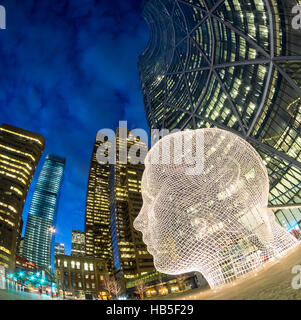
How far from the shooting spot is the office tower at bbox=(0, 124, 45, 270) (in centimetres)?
7500

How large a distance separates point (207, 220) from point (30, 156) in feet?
364

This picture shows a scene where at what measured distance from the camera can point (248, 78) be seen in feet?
81.1

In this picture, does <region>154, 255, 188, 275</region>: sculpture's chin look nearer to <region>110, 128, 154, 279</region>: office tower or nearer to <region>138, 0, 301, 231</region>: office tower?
<region>138, 0, 301, 231</region>: office tower

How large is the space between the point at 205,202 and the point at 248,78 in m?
20.4

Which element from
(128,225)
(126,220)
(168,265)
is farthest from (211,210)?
(126,220)

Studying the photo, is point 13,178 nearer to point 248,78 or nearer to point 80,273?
point 80,273

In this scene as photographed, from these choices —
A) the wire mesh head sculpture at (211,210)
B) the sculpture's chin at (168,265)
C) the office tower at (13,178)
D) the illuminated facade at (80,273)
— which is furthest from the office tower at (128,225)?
the wire mesh head sculpture at (211,210)

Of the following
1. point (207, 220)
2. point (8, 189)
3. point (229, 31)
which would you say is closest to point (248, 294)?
point (207, 220)

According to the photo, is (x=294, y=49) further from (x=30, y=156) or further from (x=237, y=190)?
(x=30, y=156)

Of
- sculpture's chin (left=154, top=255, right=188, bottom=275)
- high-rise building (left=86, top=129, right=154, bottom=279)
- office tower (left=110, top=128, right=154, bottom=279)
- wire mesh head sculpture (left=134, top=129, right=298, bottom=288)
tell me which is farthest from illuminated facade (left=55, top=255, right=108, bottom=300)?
wire mesh head sculpture (left=134, top=129, right=298, bottom=288)

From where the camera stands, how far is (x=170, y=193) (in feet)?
35.8

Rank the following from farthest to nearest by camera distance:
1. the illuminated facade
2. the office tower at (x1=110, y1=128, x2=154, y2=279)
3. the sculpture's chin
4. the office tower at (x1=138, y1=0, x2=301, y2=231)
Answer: the office tower at (x1=110, y1=128, x2=154, y2=279) < the illuminated facade < the office tower at (x1=138, y1=0, x2=301, y2=231) < the sculpture's chin

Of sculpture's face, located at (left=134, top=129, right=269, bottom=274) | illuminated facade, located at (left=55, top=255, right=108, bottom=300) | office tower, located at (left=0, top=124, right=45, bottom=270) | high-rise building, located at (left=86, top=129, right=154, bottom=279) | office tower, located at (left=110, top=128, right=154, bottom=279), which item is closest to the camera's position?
sculpture's face, located at (left=134, top=129, right=269, bottom=274)

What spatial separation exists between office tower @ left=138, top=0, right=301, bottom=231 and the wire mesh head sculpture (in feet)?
42.8
